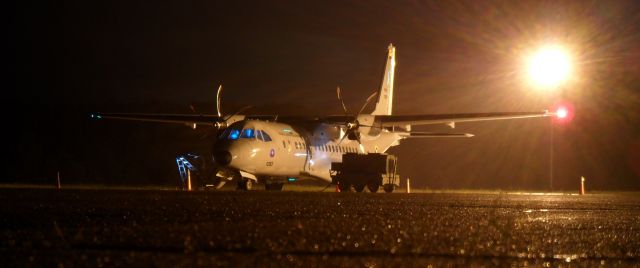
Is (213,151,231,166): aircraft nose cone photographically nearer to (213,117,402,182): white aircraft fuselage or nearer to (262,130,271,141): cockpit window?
(213,117,402,182): white aircraft fuselage

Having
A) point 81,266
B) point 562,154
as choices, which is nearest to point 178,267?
point 81,266

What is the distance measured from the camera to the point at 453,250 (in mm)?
5734

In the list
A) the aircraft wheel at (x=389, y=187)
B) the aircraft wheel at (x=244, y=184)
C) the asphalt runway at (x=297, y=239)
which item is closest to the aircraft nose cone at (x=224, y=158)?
the aircraft wheel at (x=244, y=184)

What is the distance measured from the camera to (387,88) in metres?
36.3

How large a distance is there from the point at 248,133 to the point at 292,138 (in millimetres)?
2857

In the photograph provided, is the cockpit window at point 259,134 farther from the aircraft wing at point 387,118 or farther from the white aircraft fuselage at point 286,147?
the aircraft wing at point 387,118

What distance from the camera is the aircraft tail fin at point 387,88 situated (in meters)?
35.2

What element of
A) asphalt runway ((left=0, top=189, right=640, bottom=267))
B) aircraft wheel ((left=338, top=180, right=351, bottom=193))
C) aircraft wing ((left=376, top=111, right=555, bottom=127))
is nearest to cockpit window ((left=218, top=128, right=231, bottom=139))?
aircraft wheel ((left=338, top=180, right=351, bottom=193))

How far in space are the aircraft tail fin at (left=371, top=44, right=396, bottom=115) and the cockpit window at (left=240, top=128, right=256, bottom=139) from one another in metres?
10.4

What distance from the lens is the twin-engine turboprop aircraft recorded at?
25.1m

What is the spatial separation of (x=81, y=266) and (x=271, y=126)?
22.8 metres

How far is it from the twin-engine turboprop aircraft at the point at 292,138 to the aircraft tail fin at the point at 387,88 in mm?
2428

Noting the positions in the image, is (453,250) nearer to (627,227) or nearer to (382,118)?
(627,227)

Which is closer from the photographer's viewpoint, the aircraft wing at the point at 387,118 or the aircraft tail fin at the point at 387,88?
the aircraft wing at the point at 387,118
